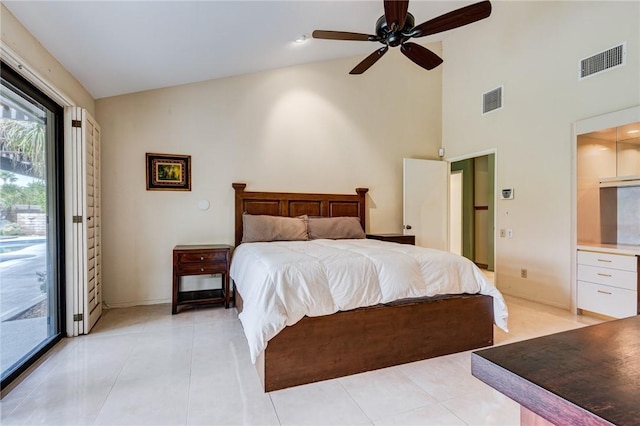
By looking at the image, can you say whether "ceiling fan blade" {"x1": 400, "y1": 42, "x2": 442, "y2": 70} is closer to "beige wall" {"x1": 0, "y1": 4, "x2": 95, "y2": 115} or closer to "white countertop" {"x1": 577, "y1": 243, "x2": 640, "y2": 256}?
"white countertop" {"x1": 577, "y1": 243, "x2": 640, "y2": 256}

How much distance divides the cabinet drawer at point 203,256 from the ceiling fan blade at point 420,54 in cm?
279

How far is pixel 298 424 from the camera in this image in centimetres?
167

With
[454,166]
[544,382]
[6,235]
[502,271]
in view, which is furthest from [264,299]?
[454,166]

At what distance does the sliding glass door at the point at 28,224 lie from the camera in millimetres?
2078

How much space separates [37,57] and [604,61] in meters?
5.10

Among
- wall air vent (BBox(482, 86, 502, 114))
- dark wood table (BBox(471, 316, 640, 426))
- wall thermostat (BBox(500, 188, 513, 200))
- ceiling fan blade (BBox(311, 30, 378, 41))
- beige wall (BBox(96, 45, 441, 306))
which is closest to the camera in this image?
dark wood table (BBox(471, 316, 640, 426))

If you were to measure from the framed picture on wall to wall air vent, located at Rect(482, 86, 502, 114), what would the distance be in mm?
4148

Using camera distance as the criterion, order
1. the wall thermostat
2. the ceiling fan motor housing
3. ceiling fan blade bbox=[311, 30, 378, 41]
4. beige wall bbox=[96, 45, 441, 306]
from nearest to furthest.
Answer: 1. the ceiling fan motor housing
2. ceiling fan blade bbox=[311, 30, 378, 41]
3. beige wall bbox=[96, 45, 441, 306]
4. the wall thermostat

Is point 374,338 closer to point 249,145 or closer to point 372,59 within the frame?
point 372,59

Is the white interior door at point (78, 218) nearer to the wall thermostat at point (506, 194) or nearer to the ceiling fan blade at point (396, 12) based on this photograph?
the ceiling fan blade at point (396, 12)

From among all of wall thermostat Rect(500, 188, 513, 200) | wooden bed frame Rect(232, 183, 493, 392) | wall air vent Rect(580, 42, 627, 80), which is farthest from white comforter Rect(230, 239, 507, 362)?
wall air vent Rect(580, 42, 627, 80)

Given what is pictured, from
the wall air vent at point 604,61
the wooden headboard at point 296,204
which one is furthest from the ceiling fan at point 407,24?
the wooden headboard at point 296,204

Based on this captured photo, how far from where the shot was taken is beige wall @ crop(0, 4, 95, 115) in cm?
194

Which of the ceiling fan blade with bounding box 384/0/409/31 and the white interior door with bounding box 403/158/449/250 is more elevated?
the ceiling fan blade with bounding box 384/0/409/31
